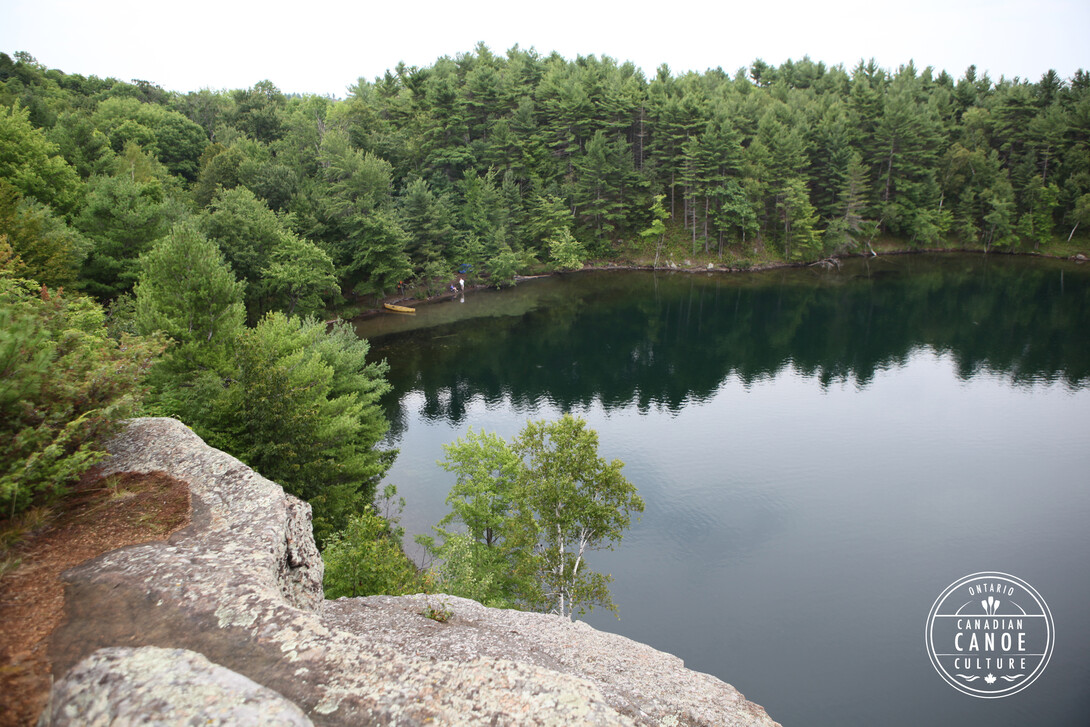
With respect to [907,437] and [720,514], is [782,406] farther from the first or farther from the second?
[720,514]

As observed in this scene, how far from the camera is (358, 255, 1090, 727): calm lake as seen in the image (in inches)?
889

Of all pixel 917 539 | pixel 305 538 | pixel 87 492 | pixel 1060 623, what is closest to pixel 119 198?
pixel 87 492

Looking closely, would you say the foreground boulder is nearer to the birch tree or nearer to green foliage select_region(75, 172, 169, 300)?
the birch tree

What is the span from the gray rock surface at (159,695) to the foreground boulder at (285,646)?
3 centimetres

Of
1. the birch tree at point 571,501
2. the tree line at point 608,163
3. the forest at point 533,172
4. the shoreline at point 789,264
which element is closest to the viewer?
the birch tree at point 571,501

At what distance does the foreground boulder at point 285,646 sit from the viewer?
30.3 ft

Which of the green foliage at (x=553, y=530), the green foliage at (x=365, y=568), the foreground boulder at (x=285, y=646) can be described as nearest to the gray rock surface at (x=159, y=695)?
the foreground boulder at (x=285, y=646)

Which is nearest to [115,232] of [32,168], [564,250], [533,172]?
[32,168]

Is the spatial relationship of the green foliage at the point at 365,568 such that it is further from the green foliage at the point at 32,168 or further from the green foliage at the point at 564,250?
the green foliage at the point at 564,250

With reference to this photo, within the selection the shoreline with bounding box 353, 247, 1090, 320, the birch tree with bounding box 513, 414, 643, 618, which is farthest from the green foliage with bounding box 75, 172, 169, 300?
the shoreline with bounding box 353, 247, 1090, 320

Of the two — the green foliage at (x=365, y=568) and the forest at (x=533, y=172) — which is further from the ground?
the forest at (x=533, y=172)

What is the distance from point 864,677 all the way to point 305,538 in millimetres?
19778

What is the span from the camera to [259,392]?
21.9m

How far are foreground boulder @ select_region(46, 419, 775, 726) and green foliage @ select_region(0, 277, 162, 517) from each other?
4.24 ft
